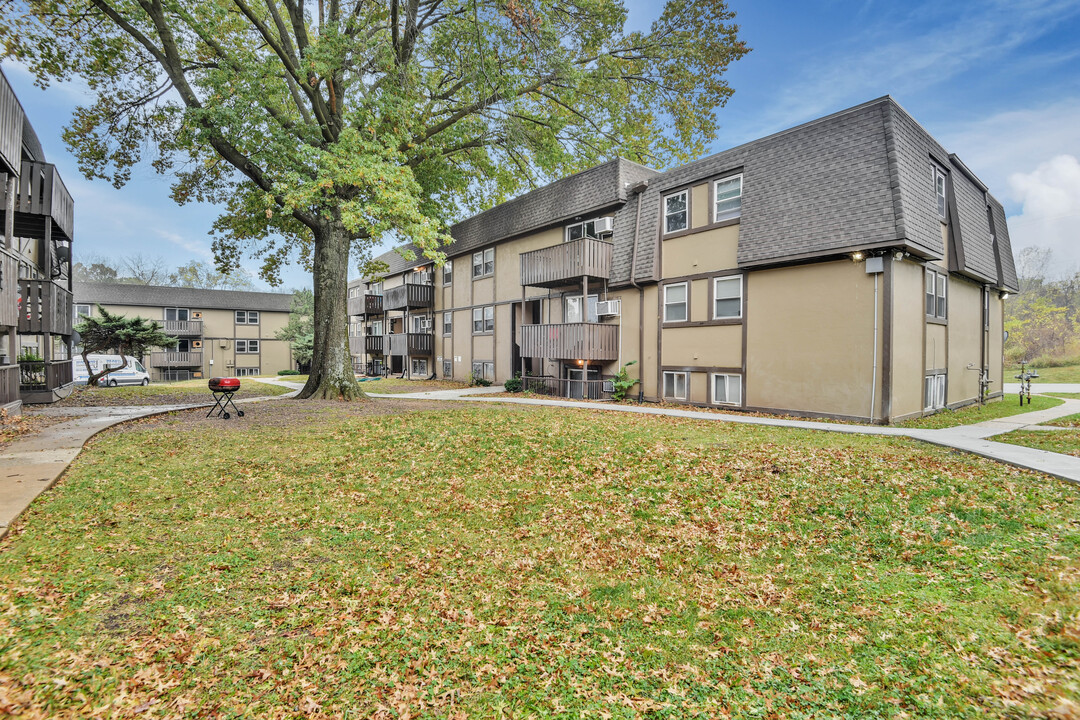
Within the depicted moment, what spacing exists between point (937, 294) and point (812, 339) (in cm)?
494

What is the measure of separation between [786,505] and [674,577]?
233 cm

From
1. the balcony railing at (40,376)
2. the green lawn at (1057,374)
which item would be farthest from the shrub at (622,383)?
the green lawn at (1057,374)

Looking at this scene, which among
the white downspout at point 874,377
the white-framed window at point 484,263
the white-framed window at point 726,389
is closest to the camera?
the white downspout at point 874,377

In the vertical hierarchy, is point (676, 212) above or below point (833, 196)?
above

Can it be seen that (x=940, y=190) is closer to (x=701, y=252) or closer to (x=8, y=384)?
(x=701, y=252)

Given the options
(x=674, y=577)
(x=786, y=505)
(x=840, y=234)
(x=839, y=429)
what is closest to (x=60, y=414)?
(x=674, y=577)

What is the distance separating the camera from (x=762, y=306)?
13984 millimetres

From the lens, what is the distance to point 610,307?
18.1 metres

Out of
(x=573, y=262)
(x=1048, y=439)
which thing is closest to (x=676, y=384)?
(x=573, y=262)

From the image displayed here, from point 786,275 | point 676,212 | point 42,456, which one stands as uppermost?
point 676,212

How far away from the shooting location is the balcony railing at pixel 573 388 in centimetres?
1850

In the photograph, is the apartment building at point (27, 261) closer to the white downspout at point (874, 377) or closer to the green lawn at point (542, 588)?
the green lawn at point (542, 588)

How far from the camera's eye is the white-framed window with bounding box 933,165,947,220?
14438mm

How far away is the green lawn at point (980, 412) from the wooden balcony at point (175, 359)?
4990 cm
